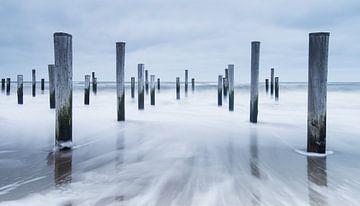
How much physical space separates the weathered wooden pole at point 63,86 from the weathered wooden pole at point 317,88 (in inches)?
142

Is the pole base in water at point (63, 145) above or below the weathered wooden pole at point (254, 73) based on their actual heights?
below

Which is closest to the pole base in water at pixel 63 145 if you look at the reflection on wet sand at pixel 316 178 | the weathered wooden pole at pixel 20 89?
the reflection on wet sand at pixel 316 178

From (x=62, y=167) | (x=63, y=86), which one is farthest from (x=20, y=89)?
(x=62, y=167)

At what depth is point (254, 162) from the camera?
4816mm

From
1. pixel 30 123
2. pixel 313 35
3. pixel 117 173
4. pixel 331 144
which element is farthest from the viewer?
pixel 30 123

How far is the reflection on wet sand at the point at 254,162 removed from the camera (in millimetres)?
3180

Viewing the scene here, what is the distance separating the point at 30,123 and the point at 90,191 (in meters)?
5.99

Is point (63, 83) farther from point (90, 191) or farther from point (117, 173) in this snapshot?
point (90, 191)

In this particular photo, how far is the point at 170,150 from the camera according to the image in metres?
5.59

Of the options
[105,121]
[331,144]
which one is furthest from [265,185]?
[105,121]

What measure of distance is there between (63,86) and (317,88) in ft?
12.4

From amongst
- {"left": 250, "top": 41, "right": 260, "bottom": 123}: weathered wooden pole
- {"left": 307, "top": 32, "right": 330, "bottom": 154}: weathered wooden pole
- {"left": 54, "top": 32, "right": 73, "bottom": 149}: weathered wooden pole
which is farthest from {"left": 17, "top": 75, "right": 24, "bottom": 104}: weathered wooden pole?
{"left": 307, "top": 32, "right": 330, "bottom": 154}: weathered wooden pole

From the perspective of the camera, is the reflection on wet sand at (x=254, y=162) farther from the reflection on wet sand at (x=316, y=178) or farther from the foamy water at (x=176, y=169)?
the reflection on wet sand at (x=316, y=178)

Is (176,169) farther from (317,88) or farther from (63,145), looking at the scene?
(317,88)
